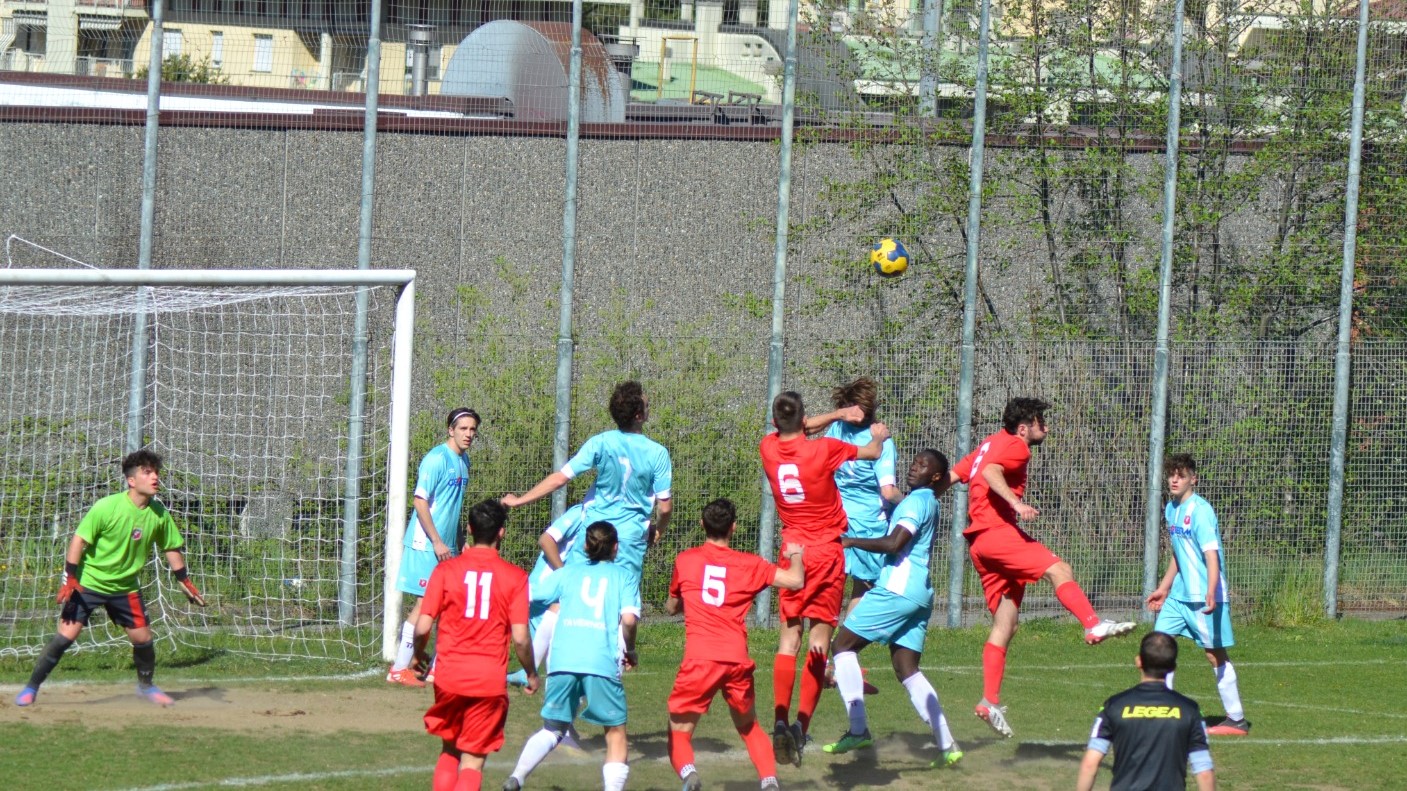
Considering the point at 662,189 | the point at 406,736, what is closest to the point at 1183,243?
the point at 662,189

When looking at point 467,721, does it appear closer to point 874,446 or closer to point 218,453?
point 874,446

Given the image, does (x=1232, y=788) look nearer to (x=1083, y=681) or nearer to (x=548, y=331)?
(x=1083, y=681)

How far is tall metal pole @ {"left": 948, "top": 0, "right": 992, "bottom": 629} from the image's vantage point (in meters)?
13.4

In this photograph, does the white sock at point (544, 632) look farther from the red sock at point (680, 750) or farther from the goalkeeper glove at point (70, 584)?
the goalkeeper glove at point (70, 584)

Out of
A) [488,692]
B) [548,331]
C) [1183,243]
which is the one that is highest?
[1183,243]

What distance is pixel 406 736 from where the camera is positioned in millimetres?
8570

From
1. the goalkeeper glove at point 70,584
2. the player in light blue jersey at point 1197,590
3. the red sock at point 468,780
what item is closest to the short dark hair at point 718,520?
the red sock at point 468,780

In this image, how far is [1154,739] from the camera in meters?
5.62

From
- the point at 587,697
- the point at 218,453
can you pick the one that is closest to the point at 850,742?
the point at 587,697

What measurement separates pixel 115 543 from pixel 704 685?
4324 mm

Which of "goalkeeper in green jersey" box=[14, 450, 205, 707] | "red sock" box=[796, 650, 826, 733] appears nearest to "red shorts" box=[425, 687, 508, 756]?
"red sock" box=[796, 650, 826, 733]

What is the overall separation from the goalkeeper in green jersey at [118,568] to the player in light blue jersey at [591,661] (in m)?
3.42

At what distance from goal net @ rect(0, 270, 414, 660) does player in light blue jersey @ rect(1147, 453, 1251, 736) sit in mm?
5407

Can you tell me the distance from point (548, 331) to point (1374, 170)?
841cm
